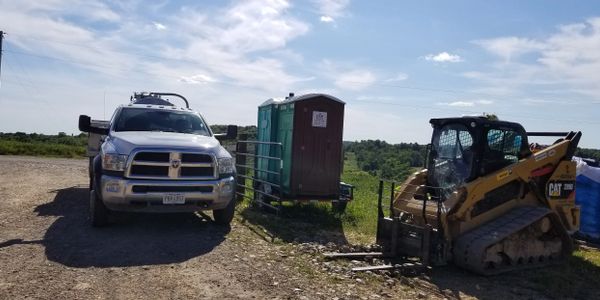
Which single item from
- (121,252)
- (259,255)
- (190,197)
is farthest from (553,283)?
(121,252)

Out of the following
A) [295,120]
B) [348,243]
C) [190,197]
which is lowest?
[348,243]

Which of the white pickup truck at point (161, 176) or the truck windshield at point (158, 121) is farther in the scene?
the truck windshield at point (158, 121)

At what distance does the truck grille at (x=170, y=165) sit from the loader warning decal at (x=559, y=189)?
559 cm

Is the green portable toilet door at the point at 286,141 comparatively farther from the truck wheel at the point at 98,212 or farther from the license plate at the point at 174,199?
the truck wheel at the point at 98,212

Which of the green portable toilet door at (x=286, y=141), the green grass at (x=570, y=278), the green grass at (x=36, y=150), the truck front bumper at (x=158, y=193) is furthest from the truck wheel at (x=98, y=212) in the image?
the green grass at (x=36, y=150)

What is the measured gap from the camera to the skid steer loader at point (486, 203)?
22.5 ft

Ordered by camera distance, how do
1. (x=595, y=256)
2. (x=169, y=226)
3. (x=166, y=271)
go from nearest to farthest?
(x=166, y=271) → (x=169, y=226) → (x=595, y=256)

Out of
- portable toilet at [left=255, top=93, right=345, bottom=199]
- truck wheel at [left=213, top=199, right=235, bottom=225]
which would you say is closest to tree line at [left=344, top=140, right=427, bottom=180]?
portable toilet at [left=255, top=93, right=345, bottom=199]

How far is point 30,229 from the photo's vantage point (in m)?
7.27

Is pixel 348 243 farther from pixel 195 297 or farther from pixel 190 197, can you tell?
pixel 195 297

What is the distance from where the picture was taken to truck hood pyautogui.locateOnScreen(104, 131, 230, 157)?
285 inches

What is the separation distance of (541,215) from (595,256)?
224 centimetres

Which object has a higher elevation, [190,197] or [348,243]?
[190,197]

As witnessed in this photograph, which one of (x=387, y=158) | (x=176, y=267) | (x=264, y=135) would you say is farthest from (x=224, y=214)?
(x=387, y=158)
